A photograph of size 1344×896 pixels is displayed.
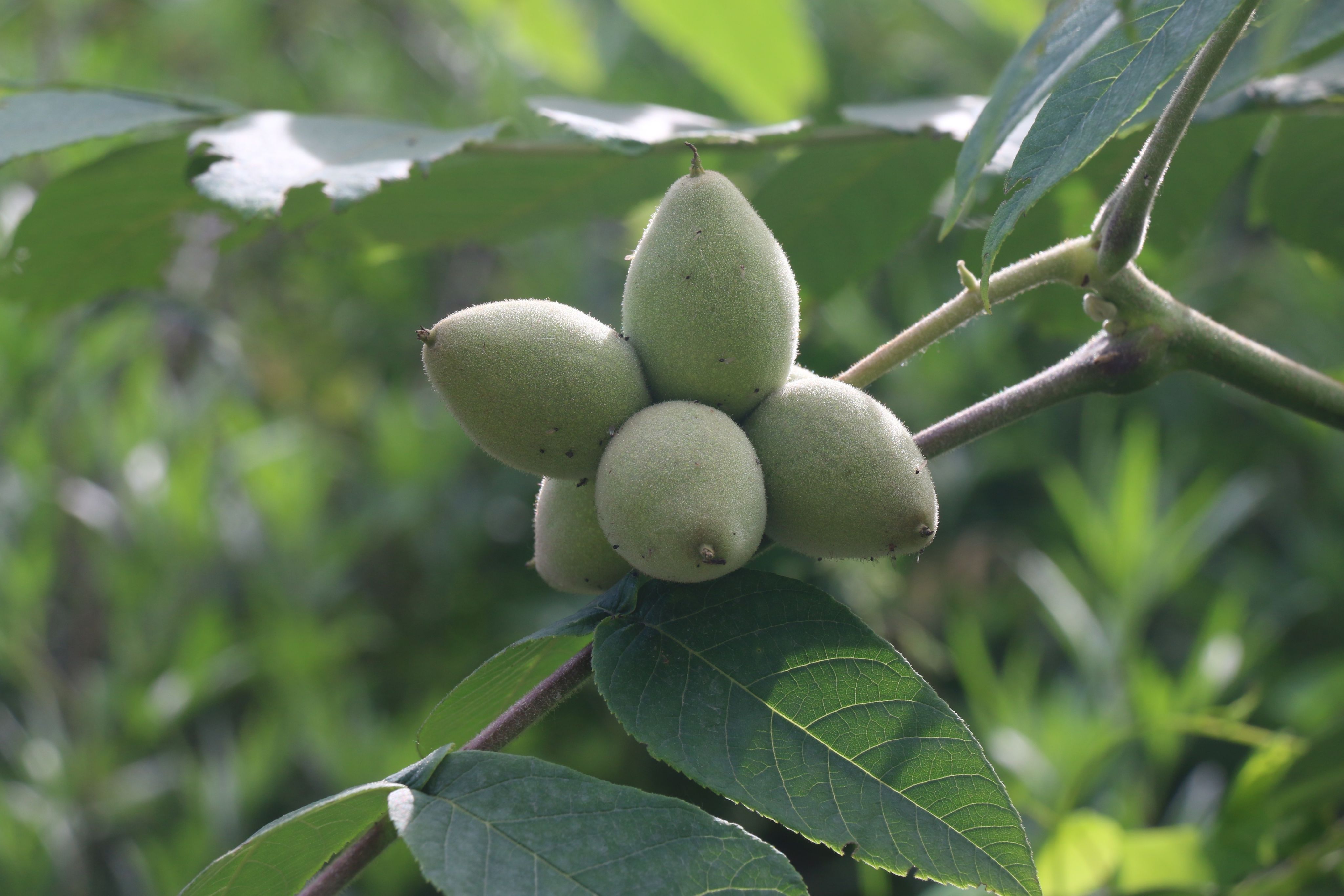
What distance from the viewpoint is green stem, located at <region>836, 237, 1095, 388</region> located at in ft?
3.82

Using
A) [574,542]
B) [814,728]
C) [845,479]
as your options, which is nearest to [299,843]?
[574,542]

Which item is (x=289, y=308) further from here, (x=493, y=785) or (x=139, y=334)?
(x=493, y=785)

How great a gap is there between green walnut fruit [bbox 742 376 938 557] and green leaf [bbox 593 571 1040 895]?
6 centimetres

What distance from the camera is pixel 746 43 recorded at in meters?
2.32

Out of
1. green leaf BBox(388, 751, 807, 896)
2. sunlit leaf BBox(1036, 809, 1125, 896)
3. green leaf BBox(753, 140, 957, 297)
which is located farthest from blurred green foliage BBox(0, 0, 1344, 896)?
green leaf BBox(388, 751, 807, 896)

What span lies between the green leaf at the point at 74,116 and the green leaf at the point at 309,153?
2.4 inches

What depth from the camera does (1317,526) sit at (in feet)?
13.4

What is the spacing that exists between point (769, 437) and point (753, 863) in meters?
0.41

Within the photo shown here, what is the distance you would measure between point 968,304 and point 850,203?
65 centimetres

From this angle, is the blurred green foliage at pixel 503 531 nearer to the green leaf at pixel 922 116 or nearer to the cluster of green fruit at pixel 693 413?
the green leaf at pixel 922 116

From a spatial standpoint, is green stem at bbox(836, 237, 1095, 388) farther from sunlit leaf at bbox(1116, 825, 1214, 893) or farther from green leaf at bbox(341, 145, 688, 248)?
sunlit leaf at bbox(1116, 825, 1214, 893)

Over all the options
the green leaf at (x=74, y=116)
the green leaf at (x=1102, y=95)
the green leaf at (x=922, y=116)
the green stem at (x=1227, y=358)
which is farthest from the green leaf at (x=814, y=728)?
the green leaf at (x=74, y=116)

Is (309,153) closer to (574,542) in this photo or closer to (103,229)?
(103,229)

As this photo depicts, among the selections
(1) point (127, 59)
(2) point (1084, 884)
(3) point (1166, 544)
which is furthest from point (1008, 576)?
(1) point (127, 59)
